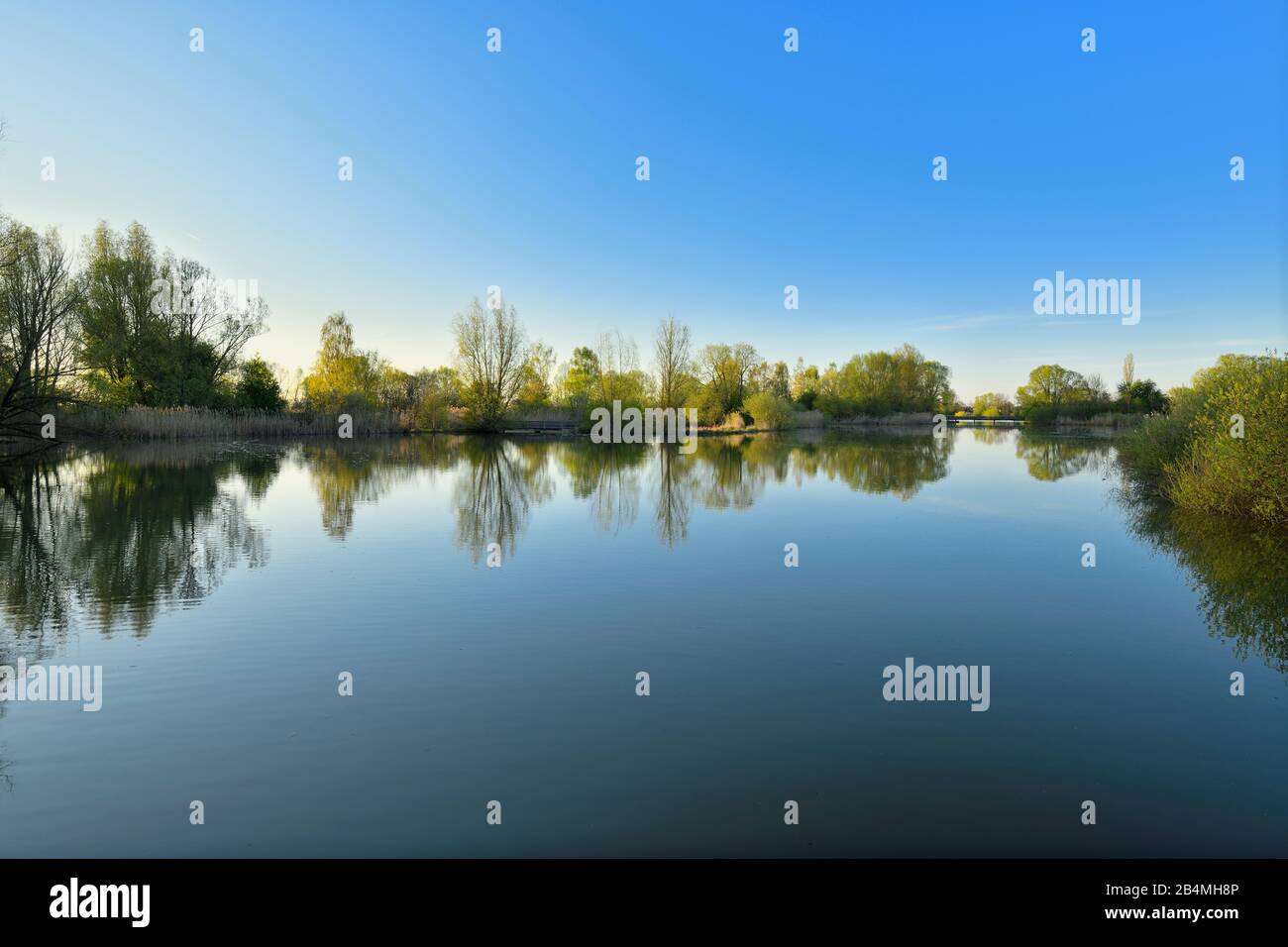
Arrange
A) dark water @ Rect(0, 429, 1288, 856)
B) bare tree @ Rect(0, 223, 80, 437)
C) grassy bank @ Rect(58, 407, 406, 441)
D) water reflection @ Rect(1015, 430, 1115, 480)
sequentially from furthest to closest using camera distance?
grassy bank @ Rect(58, 407, 406, 441) < bare tree @ Rect(0, 223, 80, 437) < water reflection @ Rect(1015, 430, 1115, 480) < dark water @ Rect(0, 429, 1288, 856)

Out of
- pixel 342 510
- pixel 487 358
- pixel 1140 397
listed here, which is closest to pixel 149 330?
pixel 487 358

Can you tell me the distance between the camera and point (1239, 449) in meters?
14.3

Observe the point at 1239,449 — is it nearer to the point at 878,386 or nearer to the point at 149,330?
the point at 149,330

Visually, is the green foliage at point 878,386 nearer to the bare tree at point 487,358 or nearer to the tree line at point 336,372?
the tree line at point 336,372

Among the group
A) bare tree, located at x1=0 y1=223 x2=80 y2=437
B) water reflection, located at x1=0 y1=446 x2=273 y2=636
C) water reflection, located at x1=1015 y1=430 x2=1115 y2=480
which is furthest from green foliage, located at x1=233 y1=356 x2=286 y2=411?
water reflection, located at x1=1015 y1=430 x2=1115 y2=480

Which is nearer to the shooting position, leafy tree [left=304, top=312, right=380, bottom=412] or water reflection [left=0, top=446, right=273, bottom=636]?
water reflection [left=0, top=446, right=273, bottom=636]

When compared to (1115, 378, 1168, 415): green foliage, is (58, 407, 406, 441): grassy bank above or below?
below

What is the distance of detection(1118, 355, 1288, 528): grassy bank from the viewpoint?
1347cm

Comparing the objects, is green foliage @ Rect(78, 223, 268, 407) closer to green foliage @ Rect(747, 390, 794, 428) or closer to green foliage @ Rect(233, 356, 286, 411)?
green foliage @ Rect(233, 356, 286, 411)

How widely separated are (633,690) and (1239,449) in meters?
14.9

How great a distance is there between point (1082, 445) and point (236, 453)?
4580 centimetres

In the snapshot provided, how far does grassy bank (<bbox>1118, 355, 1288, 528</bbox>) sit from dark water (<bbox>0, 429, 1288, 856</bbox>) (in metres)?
1.66

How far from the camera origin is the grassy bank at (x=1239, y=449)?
13469mm
